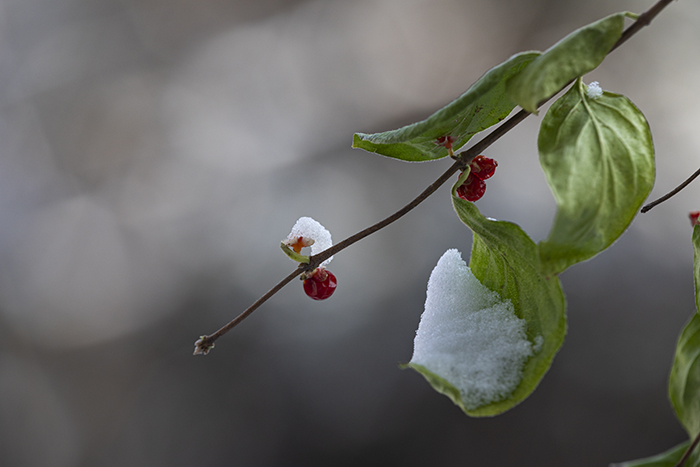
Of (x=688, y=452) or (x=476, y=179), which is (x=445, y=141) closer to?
(x=476, y=179)

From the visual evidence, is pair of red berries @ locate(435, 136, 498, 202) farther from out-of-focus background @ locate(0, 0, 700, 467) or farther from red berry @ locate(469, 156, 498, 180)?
out-of-focus background @ locate(0, 0, 700, 467)

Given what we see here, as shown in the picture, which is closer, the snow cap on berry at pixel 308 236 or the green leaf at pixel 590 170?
the green leaf at pixel 590 170

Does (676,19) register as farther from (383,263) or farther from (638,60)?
(383,263)

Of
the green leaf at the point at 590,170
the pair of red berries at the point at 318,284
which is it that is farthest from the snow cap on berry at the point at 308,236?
the green leaf at the point at 590,170

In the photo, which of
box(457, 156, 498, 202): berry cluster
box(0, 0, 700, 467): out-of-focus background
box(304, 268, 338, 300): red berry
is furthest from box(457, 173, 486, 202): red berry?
box(0, 0, 700, 467): out-of-focus background

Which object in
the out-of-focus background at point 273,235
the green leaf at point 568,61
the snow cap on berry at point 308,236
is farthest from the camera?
the out-of-focus background at point 273,235

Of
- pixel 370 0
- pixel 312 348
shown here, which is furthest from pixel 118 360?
pixel 370 0

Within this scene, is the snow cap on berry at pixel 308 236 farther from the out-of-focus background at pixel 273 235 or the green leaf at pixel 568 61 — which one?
the out-of-focus background at pixel 273 235

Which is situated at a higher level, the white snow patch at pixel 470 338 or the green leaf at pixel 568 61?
the green leaf at pixel 568 61
